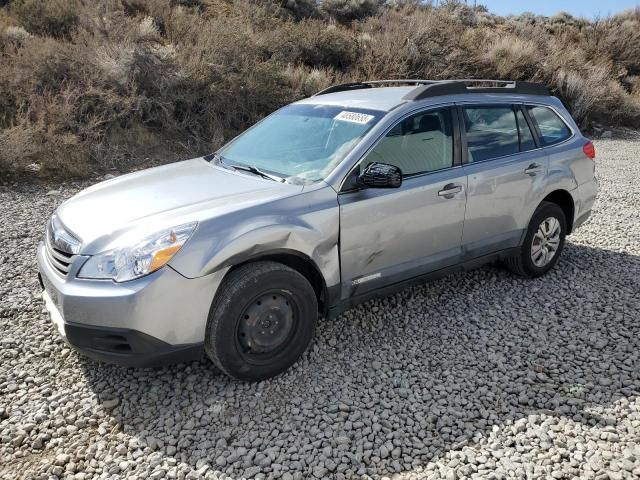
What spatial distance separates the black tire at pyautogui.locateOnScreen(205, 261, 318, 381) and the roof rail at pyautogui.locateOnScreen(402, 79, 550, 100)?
1.79 meters

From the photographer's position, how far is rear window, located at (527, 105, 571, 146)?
4832 millimetres

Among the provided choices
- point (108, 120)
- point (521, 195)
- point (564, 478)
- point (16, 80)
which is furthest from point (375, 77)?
point (564, 478)

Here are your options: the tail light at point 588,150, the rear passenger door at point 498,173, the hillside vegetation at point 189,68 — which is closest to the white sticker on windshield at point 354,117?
the rear passenger door at point 498,173

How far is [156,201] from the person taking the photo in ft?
11.1

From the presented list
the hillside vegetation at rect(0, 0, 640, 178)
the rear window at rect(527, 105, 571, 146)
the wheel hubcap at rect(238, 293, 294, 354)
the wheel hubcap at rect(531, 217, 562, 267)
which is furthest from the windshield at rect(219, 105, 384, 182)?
the hillside vegetation at rect(0, 0, 640, 178)

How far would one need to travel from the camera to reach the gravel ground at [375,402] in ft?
9.04

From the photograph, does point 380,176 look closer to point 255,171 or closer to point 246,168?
point 255,171

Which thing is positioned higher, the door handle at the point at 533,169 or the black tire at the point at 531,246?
the door handle at the point at 533,169

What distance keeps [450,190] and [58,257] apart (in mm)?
2754

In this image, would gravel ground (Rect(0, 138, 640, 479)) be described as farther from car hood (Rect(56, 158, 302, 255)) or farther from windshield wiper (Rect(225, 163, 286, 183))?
windshield wiper (Rect(225, 163, 286, 183))

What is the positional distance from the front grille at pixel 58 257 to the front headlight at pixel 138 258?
181 mm

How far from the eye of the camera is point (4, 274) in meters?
4.95

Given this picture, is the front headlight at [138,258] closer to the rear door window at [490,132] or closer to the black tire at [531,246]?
the rear door window at [490,132]

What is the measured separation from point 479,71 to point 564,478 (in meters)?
15.8
